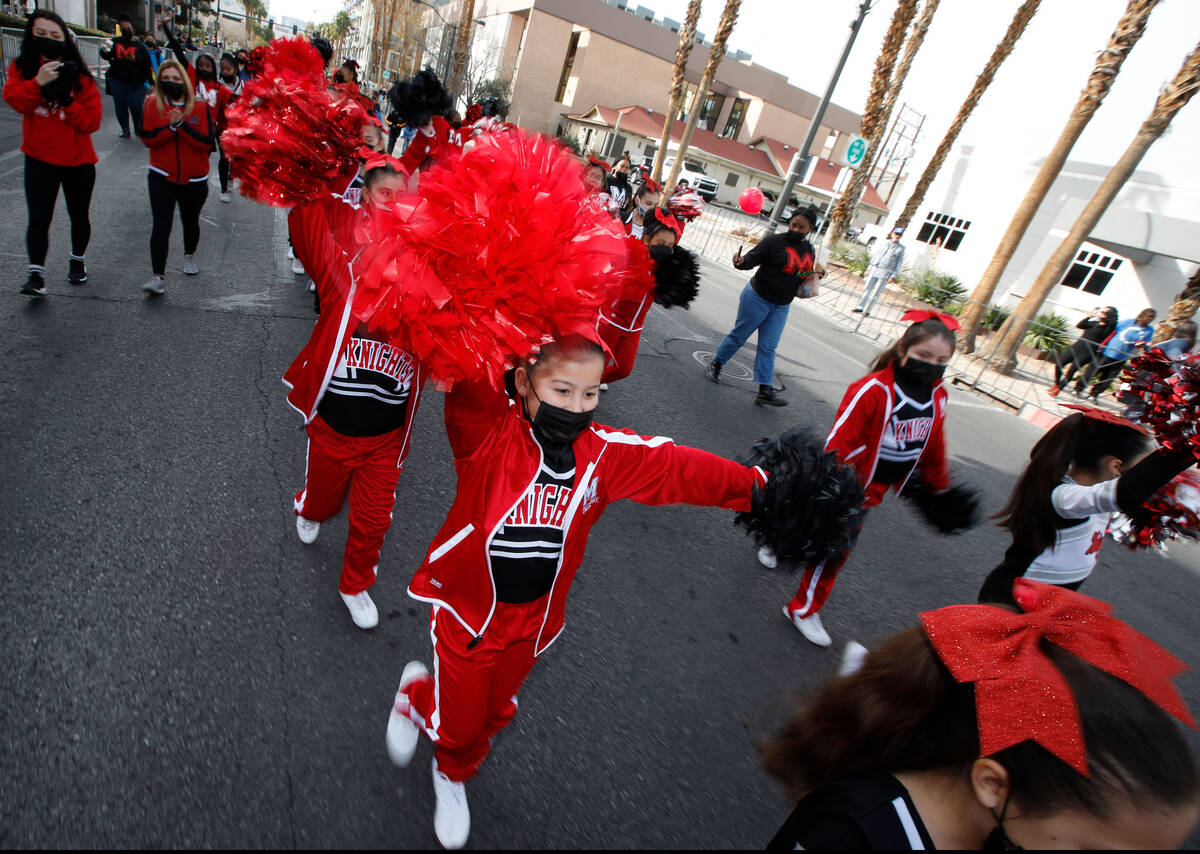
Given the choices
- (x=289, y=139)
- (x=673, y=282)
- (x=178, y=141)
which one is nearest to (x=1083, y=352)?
(x=673, y=282)

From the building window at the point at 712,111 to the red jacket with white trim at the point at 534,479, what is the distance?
2717 inches

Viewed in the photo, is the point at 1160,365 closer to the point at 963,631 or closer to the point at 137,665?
the point at 963,631

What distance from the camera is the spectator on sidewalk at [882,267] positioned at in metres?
13.8

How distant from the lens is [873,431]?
10.4 ft

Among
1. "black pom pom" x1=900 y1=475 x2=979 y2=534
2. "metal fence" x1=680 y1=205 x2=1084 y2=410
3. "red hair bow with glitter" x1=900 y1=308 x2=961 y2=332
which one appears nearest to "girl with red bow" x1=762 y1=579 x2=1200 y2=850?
"black pom pom" x1=900 y1=475 x2=979 y2=534

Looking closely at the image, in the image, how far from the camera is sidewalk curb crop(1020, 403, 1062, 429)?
9727 millimetres

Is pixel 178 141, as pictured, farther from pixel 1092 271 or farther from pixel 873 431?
pixel 1092 271

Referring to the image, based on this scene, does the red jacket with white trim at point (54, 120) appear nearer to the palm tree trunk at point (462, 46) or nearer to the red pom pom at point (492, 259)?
the red pom pom at point (492, 259)

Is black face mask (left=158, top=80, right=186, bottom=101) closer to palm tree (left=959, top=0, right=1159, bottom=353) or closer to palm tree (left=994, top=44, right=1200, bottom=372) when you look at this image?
palm tree (left=959, top=0, right=1159, bottom=353)

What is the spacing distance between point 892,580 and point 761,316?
3.42 meters

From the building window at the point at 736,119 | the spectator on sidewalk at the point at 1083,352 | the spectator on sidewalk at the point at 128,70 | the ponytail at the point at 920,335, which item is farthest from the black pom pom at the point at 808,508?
the building window at the point at 736,119

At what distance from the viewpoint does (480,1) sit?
66625mm

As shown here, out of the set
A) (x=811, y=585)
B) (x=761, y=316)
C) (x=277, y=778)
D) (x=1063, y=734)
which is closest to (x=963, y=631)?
(x=1063, y=734)

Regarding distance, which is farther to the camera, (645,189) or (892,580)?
(645,189)
